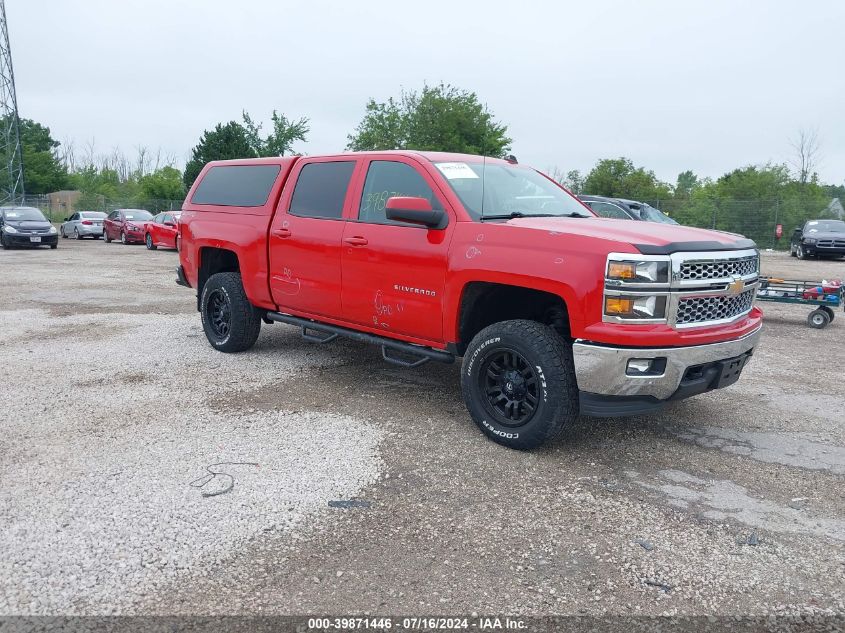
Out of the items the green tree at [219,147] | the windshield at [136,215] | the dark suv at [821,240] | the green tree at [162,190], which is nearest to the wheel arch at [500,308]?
the dark suv at [821,240]

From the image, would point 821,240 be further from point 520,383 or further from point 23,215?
point 23,215

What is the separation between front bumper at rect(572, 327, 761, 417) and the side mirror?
135cm

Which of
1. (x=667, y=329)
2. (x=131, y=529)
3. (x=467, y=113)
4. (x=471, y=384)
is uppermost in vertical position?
(x=467, y=113)

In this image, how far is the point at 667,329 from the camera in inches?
153

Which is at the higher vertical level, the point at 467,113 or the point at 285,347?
the point at 467,113

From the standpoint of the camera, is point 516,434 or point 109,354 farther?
point 109,354

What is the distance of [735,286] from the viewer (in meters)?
4.21

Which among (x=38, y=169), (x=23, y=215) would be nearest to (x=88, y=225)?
(x=23, y=215)

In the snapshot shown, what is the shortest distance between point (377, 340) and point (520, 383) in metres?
1.43

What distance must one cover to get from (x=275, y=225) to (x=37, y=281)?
30.0 ft

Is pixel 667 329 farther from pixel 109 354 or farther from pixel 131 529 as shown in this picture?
pixel 109 354

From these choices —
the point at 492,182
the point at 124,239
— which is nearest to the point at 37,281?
the point at 492,182

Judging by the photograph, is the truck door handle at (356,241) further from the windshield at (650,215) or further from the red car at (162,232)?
the red car at (162,232)

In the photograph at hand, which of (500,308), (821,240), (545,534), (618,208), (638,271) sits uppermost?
(618,208)
